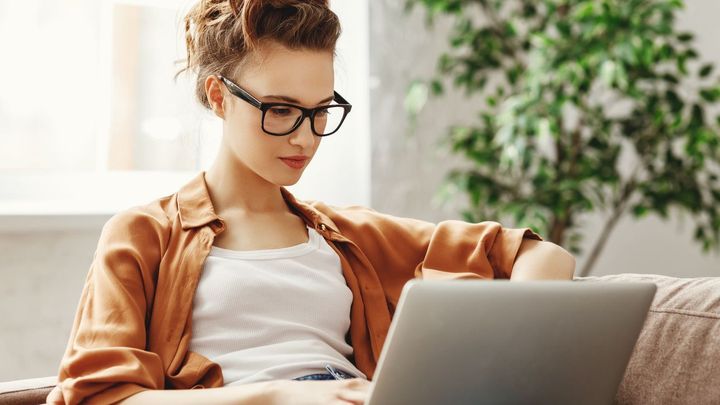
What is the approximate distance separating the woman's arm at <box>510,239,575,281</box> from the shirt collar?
0.99 ft

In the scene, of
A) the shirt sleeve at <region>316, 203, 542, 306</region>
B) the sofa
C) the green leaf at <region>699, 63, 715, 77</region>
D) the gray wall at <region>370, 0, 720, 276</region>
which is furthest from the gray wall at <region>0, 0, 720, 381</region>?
the shirt sleeve at <region>316, 203, 542, 306</region>

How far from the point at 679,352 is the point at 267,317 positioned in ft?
1.88

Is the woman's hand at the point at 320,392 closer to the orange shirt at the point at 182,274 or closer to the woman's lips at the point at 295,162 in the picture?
the orange shirt at the point at 182,274

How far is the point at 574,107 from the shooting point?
7.61ft

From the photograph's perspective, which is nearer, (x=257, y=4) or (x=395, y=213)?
(x=257, y=4)

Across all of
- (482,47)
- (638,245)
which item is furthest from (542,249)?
(638,245)

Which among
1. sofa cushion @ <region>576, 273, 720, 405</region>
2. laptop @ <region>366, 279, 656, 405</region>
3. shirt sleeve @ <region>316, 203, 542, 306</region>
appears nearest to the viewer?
laptop @ <region>366, 279, 656, 405</region>

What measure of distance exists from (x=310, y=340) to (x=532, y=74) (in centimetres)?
129

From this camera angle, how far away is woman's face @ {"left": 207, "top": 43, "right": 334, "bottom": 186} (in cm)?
116

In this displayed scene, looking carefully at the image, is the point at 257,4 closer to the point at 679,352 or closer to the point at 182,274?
the point at 182,274

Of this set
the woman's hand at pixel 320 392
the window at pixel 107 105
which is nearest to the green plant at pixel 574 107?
the window at pixel 107 105

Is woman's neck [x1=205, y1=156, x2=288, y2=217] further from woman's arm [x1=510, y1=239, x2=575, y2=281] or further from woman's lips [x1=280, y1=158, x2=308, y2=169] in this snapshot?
woman's arm [x1=510, y1=239, x2=575, y2=281]

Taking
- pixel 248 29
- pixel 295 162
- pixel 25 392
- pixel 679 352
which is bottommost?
pixel 25 392

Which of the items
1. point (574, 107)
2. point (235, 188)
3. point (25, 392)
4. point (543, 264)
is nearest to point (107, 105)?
point (235, 188)
